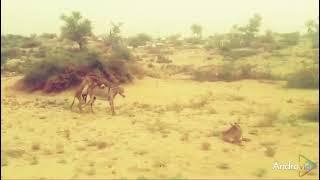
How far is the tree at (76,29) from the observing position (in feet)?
95.5

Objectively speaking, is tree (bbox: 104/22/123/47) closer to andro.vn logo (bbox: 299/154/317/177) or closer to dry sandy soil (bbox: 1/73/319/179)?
dry sandy soil (bbox: 1/73/319/179)

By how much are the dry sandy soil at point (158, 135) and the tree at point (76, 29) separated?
31.7 feet

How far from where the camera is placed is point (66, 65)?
20.8 meters

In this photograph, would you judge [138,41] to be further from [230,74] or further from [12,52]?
[230,74]

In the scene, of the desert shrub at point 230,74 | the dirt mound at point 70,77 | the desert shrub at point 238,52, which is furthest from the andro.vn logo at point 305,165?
the desert shrub at point 238,52

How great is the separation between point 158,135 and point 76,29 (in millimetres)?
17413

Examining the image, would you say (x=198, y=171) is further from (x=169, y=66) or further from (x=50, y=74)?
(x=169, y=66)

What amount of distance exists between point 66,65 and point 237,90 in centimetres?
607

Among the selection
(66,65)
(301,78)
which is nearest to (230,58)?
(301,78)

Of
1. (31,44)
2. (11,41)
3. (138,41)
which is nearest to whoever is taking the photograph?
(31,44)

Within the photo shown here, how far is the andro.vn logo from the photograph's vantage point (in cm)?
959

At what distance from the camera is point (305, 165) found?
9930mm

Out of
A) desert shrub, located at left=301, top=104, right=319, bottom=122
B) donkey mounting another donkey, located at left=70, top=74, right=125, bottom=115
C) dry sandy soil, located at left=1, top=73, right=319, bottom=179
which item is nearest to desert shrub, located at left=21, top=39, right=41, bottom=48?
dry sandy soil, located at left=1, top=73, right=319, bottom=179

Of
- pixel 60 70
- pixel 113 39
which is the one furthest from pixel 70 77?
pixel 113 39
